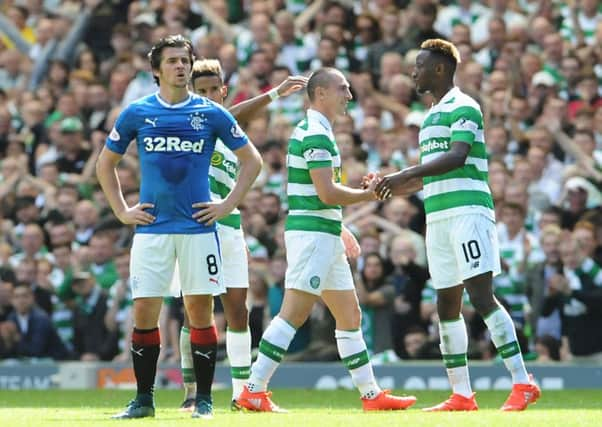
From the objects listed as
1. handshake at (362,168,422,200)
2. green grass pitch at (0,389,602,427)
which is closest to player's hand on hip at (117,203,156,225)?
green grass pitch at (0,389,602,427)

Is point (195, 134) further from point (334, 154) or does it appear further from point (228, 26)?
point (228, 26)

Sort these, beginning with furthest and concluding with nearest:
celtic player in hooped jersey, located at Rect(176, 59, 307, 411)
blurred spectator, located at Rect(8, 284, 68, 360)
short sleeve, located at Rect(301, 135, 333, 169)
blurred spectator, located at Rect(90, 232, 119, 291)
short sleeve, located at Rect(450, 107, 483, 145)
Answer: blurred spectator, located at Rect(90, 232, 119, 291) → blurred spectator, located at Rect(8, 284, 68, 360) → celtic player in hooped jersey, located at Rect(176, 59, 307, 411) → short sleeve, located at Rect(301, 135, 333, 169) → short sleeve, located at Rect(450, 107, 483, 145)

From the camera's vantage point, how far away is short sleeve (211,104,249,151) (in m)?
10.9

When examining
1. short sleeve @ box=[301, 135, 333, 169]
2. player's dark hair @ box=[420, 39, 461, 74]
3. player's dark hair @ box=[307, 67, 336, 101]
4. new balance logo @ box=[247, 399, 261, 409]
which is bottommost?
new balance logo @ box=[247, 399, 261, 409]

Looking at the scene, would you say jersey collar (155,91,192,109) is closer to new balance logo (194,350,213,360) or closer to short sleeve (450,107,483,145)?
new balance logo (194,350,213,360)

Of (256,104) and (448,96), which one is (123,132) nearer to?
(256,104)

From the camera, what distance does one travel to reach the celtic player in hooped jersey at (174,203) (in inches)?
424

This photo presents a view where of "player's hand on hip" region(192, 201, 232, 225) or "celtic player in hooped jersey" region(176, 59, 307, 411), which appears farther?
"celtic player in hooped jersey" region(176, 59, 307, 411)

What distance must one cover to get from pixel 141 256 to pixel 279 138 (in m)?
8.95

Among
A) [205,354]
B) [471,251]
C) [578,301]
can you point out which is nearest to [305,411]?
[205,354]

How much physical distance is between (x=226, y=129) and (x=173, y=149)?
1.33ft

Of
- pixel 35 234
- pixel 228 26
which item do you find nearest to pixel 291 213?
pixel 35 234

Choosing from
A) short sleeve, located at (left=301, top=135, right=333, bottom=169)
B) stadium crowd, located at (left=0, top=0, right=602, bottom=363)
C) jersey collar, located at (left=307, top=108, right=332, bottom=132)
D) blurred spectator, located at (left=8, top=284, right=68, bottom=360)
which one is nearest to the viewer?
short sleeve, located at (left=301, top=135, right=333, bottom=169)

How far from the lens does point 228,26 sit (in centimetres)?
2231
